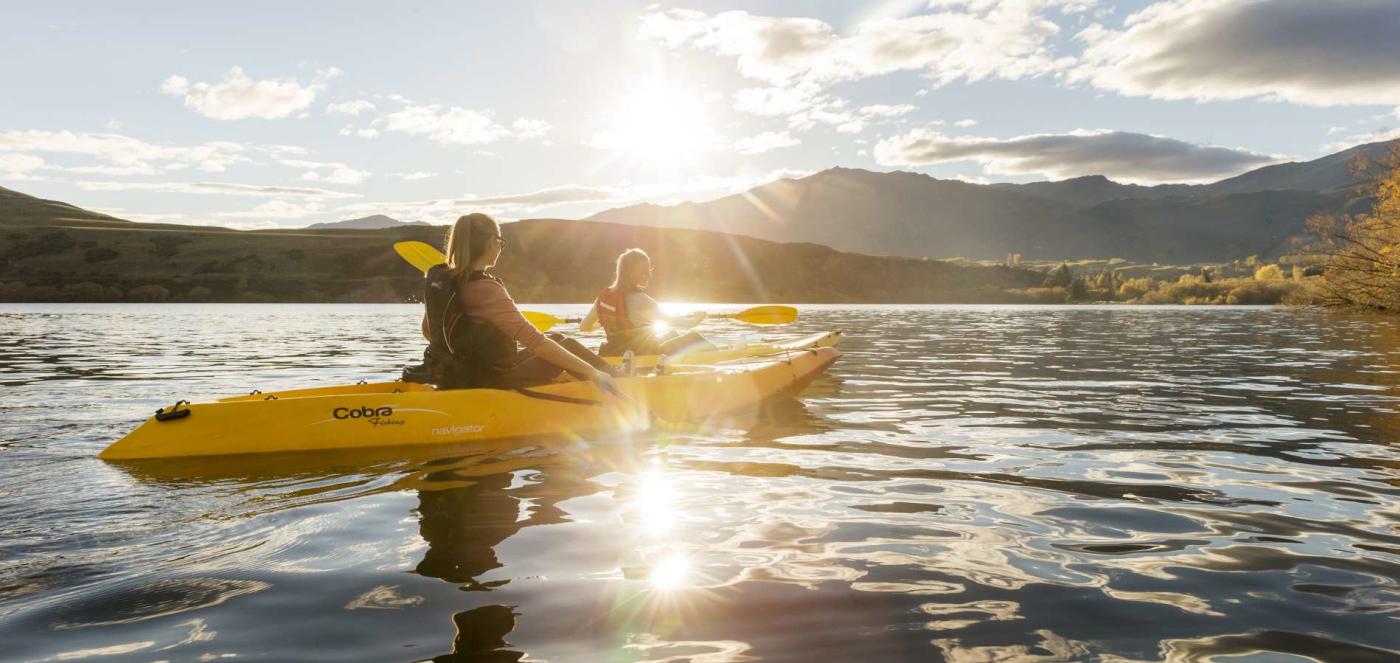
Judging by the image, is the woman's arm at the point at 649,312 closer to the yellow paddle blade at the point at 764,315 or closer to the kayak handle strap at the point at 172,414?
the yellow paddle blade at the point at 764,315

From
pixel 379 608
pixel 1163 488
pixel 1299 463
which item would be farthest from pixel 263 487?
pixel 1299 463

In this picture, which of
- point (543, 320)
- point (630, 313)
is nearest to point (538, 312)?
point (543, 320)

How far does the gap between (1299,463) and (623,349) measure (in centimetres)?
755

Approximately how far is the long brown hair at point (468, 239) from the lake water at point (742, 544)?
5.89 ft

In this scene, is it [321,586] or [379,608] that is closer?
[379,608]

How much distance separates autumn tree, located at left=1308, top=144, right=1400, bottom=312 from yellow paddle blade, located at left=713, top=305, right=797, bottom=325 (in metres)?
27.8

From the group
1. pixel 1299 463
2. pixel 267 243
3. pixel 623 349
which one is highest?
pixel 267 243

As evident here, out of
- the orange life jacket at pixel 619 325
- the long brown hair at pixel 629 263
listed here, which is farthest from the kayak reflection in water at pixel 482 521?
the orange life jacket at pixel 619 325

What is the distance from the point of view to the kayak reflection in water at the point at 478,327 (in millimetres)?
7102

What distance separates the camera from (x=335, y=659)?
306 cm

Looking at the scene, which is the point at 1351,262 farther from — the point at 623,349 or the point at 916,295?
the point at 916,295

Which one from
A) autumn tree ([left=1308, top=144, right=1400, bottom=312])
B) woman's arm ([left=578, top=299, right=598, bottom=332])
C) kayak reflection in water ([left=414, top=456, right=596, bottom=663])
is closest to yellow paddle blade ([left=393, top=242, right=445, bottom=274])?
woman's arm ([left=578, top=299, right=598, bottom=332])

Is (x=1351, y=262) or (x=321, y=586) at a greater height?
(x=1351, y=262)

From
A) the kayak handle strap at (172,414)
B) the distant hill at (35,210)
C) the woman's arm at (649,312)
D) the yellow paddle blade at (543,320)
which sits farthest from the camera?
the distant hill at (35,210)
